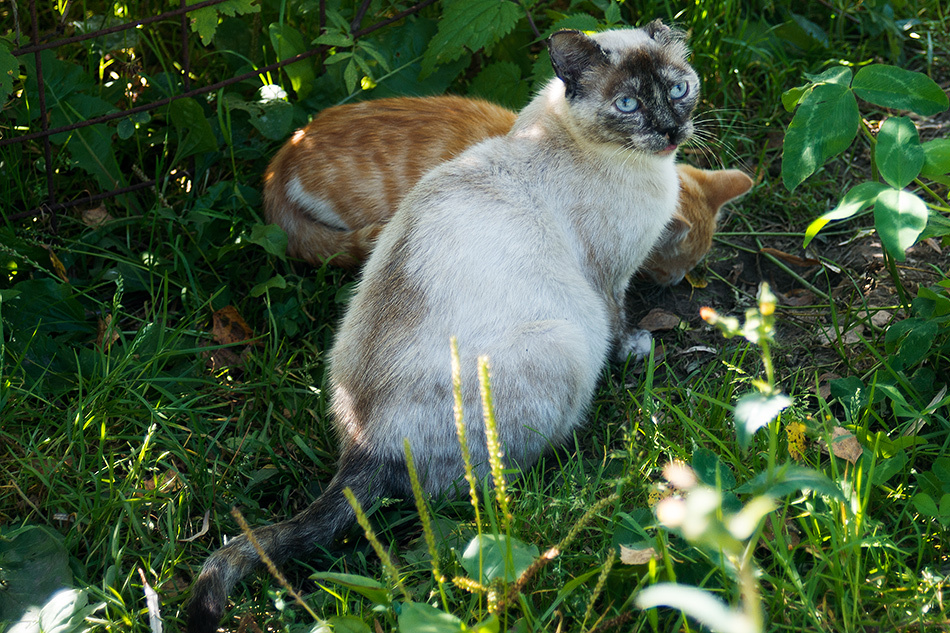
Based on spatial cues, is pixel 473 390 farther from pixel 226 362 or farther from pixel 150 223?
pixel 150 223

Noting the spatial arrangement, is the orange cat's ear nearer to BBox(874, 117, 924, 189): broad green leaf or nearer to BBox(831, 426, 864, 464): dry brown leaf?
BBox(874, 117, 924, 189): broad green leaf

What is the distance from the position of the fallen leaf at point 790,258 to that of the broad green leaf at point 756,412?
2.16 m

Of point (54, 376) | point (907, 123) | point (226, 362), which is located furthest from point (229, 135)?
point (907, 123)

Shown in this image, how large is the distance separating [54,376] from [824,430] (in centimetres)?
273

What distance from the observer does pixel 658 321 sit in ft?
11.6

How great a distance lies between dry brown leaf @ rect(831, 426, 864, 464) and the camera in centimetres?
235

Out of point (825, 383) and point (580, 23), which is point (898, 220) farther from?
point (580, 23)

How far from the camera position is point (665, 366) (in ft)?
10.7

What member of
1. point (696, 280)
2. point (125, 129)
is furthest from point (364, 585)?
point (125, 129)

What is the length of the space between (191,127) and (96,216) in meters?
0.61

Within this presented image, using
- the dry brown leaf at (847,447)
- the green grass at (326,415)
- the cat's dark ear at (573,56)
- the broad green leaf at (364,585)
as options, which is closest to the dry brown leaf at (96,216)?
the green grass at (326,415)

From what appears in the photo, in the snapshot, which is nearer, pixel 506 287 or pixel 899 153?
pixel 899 153

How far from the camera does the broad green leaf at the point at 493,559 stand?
76.7 inches

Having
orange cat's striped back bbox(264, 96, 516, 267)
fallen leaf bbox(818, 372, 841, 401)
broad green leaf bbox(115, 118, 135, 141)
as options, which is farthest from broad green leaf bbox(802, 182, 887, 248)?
broad green leaf bbox(115, 118, 135, 141)
